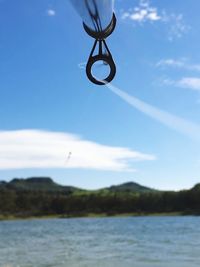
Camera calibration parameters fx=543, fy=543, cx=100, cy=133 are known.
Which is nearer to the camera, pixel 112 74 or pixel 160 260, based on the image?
pixel 112 74

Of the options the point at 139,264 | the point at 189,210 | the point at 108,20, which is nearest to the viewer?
the point at 108,20

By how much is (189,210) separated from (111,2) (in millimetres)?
199864

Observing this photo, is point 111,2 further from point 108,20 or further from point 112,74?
point 112,74

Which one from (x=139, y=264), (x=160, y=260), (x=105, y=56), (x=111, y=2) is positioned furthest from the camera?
(x=160, y=260)

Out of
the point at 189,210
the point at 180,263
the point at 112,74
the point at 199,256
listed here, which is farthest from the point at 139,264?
the point at 189,210

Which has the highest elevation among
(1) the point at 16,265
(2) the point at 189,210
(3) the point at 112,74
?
(2) the point at 189,210

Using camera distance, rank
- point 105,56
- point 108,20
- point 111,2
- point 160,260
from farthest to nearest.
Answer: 1. point 160,260
2. point 105,56
3. point 108,20
4. point 111,2

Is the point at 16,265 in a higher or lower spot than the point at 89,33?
lower

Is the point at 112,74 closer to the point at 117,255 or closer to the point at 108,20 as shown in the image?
the point at 108,20

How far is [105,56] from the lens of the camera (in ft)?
9.93

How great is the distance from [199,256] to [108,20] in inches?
1347

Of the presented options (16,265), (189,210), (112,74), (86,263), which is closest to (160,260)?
(86,263)

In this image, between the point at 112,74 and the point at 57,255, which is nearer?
the point at 112,74

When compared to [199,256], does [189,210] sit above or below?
above
